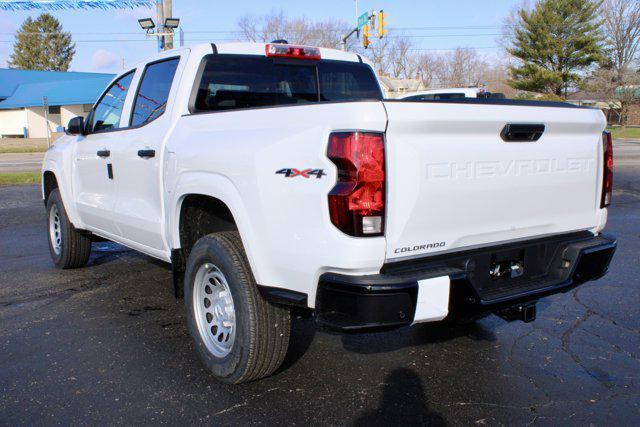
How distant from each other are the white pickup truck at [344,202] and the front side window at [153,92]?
2cm

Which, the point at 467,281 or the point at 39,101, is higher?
the point at 39,101

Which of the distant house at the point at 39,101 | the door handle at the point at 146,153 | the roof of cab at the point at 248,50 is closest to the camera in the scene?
the door handle at the point at 146,153

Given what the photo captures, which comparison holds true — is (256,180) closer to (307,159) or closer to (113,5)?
(307,159)

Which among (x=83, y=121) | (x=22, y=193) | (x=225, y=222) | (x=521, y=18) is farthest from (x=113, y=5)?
(x=521, y=18)

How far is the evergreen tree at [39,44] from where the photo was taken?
75812mm

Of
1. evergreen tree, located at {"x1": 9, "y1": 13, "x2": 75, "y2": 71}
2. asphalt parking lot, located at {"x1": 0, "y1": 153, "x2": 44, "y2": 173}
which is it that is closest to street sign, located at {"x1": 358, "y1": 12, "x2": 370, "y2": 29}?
asphalt parking lot, located at {"x1": 0, "y1": 153, "x2": 44, "y2": 173}

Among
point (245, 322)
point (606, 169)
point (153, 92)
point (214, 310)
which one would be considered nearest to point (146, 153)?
point (153, 92)

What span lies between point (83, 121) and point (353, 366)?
3329mm

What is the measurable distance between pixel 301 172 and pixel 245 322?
3.08 feet

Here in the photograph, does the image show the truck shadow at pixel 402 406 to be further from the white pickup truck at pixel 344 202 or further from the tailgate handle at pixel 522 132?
the tailgate handle at pixel 522 132

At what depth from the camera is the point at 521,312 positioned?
3467 mm

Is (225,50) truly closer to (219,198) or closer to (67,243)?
(219,198)

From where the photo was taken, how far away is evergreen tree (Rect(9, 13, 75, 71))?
7581 centimetres

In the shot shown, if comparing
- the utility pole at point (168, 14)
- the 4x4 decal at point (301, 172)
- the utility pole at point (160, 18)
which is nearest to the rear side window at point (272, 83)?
the 4x4 decal at point (301, 172)
